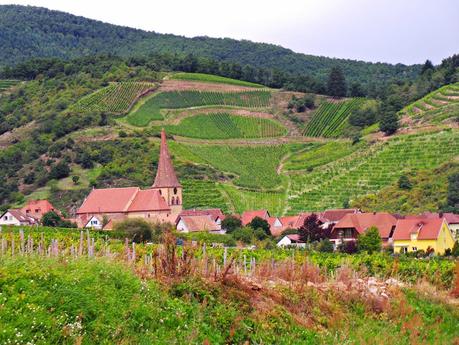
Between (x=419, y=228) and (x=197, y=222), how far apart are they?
18.0m

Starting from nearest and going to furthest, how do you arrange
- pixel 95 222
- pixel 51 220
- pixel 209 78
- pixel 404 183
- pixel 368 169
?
pixel 51 220, pixel 95 222, pixel 404 183, pixel 368 169, pixel 209 78

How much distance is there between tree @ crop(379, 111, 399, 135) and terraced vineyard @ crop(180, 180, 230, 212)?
24.3 m

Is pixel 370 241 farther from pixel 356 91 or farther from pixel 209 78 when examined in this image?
pixel 356 91

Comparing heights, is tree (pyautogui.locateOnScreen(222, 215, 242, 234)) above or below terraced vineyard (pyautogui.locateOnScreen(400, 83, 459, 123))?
below

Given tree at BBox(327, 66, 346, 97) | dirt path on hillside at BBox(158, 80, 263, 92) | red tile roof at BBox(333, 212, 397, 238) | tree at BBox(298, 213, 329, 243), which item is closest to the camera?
tree at BBox(298, 213, 329, 243)

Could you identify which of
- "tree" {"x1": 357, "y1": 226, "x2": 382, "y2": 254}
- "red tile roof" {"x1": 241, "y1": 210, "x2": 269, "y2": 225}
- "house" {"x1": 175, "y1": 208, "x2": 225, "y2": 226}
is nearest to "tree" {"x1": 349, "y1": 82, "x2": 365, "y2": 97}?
"house" {"x1": 175, "y1": 208, "x2": 225, "y2": 226}

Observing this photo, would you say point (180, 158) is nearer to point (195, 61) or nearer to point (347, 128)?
point (347, 128)

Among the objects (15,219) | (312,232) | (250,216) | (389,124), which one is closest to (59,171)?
(15,219)

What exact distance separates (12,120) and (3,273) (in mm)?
104941

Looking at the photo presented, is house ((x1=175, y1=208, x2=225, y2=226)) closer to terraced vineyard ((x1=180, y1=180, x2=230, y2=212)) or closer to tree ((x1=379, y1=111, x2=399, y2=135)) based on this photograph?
terraced vineyard ((x1=180, y1=180, x2=230, y2=212))

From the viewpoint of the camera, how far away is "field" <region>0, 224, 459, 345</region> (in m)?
11.3

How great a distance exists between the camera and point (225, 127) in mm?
114000

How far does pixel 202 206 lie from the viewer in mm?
81812

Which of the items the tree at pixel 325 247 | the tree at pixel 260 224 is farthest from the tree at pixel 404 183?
the tree at pixel 325 247
